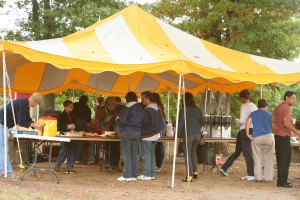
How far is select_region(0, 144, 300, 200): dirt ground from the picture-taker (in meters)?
8.49

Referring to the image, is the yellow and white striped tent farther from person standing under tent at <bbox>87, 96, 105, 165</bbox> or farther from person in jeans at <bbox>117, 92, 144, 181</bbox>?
person standing under tent at <bbox>87, 96, 105, 165</bbox>

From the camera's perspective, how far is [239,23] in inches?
635

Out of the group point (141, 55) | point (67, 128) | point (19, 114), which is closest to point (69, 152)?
point (67, 128)

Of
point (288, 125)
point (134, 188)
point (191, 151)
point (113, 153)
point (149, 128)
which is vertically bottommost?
point (134, 188)

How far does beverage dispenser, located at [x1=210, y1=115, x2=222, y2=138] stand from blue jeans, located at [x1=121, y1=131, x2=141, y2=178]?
9.30 ft

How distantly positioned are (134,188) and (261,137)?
2.82 m

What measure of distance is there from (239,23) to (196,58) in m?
5.76

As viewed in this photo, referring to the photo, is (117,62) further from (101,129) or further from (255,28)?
(255,28)

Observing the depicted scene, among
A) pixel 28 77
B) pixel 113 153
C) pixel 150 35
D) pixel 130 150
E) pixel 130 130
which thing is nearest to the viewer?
pixel 130 130

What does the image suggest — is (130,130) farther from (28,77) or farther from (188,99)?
(28,77)

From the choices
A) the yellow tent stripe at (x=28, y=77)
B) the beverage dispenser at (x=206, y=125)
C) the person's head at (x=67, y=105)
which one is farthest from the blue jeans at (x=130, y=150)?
the yellow tent stripe at (x=28, y=77)

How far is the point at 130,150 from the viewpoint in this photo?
10484mm

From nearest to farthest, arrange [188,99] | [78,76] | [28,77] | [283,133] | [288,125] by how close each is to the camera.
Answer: [288,125]
[283,133]
[188,99]
[28,77]
[78,76]

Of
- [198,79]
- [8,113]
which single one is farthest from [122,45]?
[198,79]
